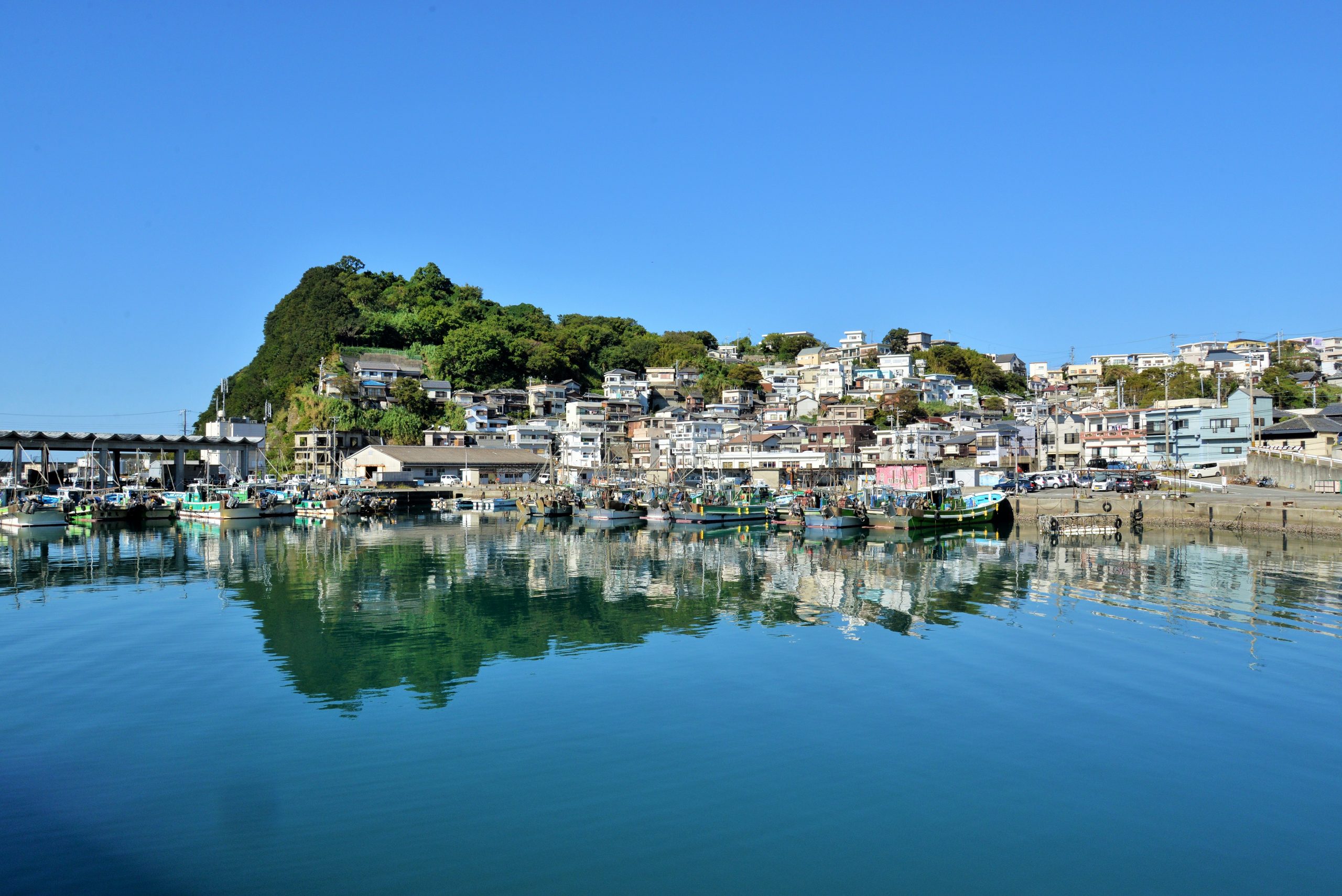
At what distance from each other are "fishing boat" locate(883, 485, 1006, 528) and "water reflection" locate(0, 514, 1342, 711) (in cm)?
121

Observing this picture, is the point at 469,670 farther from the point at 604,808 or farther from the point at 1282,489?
the point at 1282,489

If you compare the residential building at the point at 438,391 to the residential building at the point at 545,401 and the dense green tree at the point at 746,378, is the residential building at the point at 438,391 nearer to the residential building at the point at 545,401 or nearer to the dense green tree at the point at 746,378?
the residential building at the point at 545,401

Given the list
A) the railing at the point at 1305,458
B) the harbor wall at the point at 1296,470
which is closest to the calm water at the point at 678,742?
the harbor wall at the point at 1296,470

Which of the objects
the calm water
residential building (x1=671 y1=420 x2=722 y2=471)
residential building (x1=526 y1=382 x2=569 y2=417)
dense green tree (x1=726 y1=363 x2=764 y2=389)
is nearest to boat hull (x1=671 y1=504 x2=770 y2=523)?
residential building (x1=671 y1=420 x2=722 y2=471)

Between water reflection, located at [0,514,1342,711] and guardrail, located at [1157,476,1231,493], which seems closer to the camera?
water reflection, located at [0,514,1342,711]

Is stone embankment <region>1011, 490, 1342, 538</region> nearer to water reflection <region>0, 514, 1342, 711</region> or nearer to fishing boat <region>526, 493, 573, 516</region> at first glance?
water reflection <region>0, 514, 1342, 711</region>

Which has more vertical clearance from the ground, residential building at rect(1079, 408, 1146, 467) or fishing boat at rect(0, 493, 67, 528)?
residential building at rect(1079, 408, 1146, 467)

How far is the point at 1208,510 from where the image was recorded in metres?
33.1

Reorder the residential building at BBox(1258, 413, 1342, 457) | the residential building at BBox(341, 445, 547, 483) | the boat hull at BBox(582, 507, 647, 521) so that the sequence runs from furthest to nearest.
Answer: the residential building at BBox(341, 445, 547, 483)
the boat hull at BBox(582, 507, 647, 521)
the residential building at BBox(1258, 413, 1342, 457)

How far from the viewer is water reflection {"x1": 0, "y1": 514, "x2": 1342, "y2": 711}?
14.9 metres

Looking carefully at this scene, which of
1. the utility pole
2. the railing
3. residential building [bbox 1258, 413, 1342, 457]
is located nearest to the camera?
the railing

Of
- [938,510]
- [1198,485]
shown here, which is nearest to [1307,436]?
[1198,485]

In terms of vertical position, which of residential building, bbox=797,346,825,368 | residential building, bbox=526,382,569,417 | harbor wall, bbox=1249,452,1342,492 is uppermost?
residential building, bbox=797,346,825,368

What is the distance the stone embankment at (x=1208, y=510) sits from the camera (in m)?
29.6
